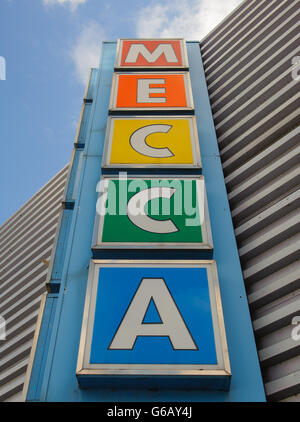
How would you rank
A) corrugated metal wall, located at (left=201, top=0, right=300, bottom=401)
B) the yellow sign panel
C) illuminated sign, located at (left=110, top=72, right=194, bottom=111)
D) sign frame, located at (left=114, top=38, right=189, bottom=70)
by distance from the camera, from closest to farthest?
corrugated metal wall, located at (left=201, top=0, right=300, bottom=401), the yellow sign panel, illuminated sign, located at (left=110, top=72, right=194, bottom=111), sign frame, located at (left=114, top=38, right=189, bottom=70)

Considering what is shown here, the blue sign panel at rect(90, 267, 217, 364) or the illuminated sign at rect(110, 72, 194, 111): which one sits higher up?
the illuminated sign at rect(110, 72, 194, 111)

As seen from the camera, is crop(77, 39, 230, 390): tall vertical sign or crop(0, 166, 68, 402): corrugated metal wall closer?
crop(77, 39, 230, 390): tall vertical sign

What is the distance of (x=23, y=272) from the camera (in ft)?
25.5

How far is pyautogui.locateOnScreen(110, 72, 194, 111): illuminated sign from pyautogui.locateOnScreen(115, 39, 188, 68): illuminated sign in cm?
44

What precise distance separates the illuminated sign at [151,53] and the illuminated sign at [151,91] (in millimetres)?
436

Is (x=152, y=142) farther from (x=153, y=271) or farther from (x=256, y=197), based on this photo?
(x=153, y=271)

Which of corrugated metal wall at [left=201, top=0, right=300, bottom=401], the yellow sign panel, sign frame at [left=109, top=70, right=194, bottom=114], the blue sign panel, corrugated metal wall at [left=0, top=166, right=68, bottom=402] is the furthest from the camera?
corrugated metal wall at [left=0, top=166, right=68, bottom=402]

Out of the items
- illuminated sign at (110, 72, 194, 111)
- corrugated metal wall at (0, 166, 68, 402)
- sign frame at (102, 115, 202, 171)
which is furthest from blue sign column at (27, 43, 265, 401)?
corrugated metal wall at (0, 166, 68, 402)

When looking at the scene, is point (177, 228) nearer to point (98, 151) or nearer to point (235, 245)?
point (235, 245)

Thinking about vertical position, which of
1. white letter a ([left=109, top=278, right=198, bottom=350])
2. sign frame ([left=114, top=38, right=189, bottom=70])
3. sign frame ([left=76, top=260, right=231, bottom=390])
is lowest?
sign frame ([left=76, top=260, right=231, bottom=390])

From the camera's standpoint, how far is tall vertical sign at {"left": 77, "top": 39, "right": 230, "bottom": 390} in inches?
108

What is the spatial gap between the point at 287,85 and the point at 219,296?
3660 mm

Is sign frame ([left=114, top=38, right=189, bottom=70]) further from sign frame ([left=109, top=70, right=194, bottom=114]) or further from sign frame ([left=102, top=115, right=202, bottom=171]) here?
sign frame ([left=102, top=115, right=202, bottom=171])

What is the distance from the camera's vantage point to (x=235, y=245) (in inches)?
147
